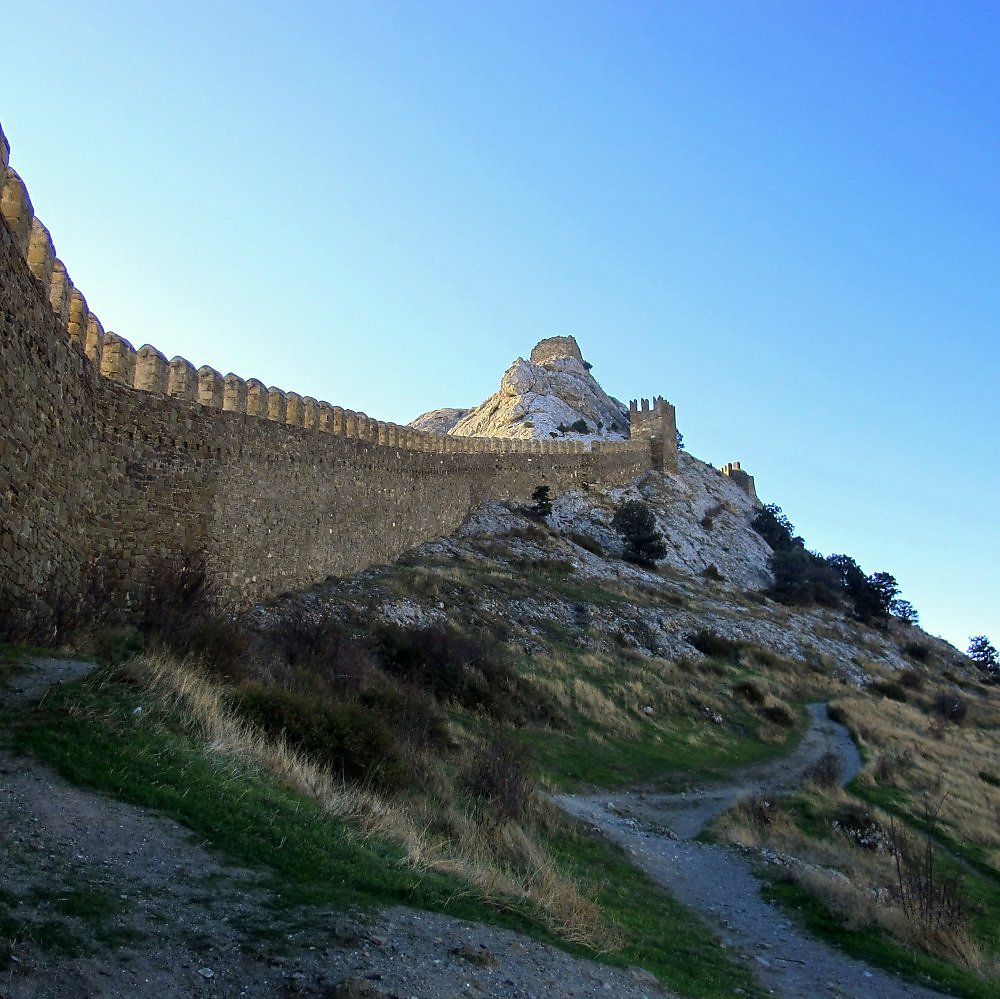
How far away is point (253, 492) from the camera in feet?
64.1

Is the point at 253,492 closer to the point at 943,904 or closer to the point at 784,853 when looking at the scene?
the point at 784,853

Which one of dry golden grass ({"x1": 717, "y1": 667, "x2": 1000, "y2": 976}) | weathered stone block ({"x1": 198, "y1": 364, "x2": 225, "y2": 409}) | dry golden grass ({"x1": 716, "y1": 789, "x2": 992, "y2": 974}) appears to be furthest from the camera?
weathered stone block ({"x1": 198, "y1": 364, "x2": 225, "y2": 409})

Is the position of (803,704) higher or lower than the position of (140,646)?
higher

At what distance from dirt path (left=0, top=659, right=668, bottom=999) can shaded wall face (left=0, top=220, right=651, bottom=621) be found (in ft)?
15.6

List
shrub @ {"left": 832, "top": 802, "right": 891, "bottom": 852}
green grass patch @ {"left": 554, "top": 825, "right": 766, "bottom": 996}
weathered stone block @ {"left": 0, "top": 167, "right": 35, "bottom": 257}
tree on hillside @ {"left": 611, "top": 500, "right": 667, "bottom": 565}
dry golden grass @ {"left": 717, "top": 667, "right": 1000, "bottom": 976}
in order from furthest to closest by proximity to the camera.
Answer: tree on hillside @ {"left": 611, "top": 500, "right": 667, "bottom": 565}
shrub @ {"left": 832, "top": 802, "right": 891, "bottom": 852}
dry golden grass @ {"left": 717, "top": 667, "right": 1000, "bottom": 976}
weathered stone block @ {"left": 0, "top": 167, "right": 35, "bottom": 257}
green grass patch @ {"left": 554, "top": 825, "right": 766, "bottom": 996}

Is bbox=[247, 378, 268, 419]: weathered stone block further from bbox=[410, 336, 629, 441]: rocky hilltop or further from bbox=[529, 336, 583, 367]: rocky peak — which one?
bbox=[529, 336, 583, 367]: rocky peak

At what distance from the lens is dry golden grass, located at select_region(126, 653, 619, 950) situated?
757cm

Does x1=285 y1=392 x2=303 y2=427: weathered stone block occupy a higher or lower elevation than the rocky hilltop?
lower

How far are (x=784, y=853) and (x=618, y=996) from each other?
29.4ft

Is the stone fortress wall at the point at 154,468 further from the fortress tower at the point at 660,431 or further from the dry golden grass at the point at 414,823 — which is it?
the fortress tower at the point at 660,431

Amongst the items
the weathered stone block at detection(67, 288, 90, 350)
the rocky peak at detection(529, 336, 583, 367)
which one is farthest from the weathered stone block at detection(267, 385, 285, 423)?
the rocky peak at detection(529, 336, 583, 367)

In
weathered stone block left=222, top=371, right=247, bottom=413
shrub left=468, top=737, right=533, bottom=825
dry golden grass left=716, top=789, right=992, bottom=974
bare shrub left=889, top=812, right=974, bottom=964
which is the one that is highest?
weathered stone block left=222, top=371, right=247, bottom=413

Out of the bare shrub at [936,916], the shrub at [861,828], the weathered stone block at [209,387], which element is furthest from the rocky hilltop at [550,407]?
the bare shrub at [936,916]

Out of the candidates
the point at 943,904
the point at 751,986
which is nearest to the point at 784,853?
the point at 943,904
